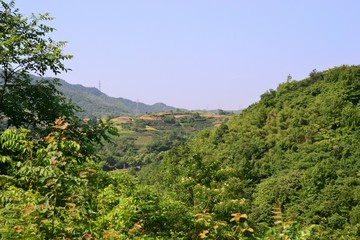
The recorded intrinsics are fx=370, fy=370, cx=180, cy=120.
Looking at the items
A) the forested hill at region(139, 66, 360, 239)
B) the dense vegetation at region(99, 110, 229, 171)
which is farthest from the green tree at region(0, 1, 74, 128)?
the dense vegetation at region(99, 110, 229, 171)

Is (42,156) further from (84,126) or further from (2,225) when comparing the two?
(84,126)

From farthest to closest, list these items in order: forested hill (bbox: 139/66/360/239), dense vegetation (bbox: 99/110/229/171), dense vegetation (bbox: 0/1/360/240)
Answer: dense vegetation (bbox: 99/110/229/171), forested hill (bbox: 139/66/360/239), dense vegetation (bbox: 0/1/360/240)

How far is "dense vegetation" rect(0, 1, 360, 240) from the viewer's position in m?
4.01

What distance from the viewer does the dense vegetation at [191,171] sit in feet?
13.1

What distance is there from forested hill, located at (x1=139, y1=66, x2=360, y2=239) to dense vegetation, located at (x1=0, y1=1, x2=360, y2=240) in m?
0.19

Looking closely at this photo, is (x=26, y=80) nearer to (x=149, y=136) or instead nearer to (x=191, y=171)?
(x=191, y=171)

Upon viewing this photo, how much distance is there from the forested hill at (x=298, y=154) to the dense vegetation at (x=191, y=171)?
187 millimetres

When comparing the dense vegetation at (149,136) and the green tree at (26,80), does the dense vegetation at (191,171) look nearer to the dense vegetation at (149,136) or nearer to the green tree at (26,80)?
the green tree at (26,80)

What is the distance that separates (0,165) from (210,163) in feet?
70.1

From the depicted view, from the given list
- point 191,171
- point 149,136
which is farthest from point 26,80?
point 149,136

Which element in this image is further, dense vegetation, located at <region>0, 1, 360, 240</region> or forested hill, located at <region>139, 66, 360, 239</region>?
forested hill, located at <region>139, 66, 360, 239</region>

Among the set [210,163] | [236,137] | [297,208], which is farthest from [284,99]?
[210,163]

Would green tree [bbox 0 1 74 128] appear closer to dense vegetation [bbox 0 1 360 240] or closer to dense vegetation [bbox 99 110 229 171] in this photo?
dense vegetation [bbox 0 1 360 240]

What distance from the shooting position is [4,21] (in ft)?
25.9
